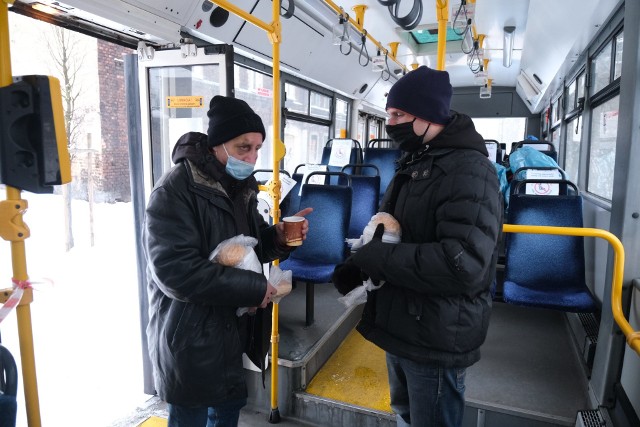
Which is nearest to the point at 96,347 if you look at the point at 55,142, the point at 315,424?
the point at 315,424

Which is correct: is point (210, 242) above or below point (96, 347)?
above

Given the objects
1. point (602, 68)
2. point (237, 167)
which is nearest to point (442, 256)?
point (237, 167)

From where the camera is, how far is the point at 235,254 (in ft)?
4.67

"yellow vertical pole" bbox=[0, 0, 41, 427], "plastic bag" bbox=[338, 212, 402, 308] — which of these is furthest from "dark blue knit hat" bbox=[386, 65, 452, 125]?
"yellow vertical pole" bbox=[0, 0, 41, 427]

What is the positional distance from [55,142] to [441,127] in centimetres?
115

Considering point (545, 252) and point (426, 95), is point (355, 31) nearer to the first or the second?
point (545, 252)

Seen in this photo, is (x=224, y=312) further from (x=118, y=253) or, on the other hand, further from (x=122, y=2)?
(x=118, y=253)

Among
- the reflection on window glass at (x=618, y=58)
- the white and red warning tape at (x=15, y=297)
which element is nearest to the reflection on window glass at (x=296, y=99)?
the reflection on window glass at (x=618, y=58)

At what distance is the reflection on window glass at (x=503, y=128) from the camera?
37.5 ft

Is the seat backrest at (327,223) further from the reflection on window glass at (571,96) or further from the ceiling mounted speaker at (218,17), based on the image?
the reflection on window glass at (571,96)

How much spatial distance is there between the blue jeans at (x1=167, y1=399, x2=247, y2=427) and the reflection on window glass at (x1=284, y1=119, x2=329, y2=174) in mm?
4241

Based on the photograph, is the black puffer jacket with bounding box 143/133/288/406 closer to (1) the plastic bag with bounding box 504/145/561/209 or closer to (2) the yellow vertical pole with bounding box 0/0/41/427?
(2) the yellow vertical pole with bounding box 0/0/41/427

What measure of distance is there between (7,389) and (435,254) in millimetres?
1188

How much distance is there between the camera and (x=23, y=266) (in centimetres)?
119
